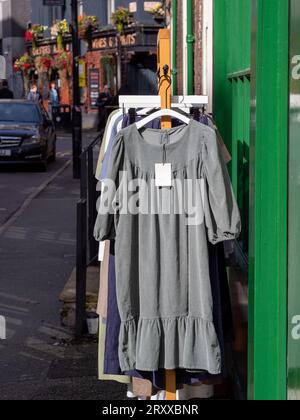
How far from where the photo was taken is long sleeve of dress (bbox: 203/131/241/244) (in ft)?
12.5

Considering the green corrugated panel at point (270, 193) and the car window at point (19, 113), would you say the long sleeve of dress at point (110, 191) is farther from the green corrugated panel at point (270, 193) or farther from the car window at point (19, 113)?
the car window at point (19, 113)

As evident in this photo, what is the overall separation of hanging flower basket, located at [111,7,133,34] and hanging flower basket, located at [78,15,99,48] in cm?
221

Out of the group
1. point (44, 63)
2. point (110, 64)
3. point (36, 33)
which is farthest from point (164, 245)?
point (36, 33)

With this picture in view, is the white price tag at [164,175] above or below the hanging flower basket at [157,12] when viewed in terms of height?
below

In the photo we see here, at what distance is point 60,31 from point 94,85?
3408 millimetres

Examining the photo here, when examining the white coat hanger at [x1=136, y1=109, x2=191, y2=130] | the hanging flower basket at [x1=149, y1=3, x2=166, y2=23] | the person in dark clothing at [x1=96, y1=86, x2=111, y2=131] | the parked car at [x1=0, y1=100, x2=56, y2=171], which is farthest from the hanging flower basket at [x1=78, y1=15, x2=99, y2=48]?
the white coat hanger at [x1=136, y1=109, x2=191, y2=130]

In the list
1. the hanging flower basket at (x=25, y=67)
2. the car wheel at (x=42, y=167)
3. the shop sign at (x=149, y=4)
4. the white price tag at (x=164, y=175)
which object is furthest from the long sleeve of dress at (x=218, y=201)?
the hanging flower basket at (x=25, y=67)

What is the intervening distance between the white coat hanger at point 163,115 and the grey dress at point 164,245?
0.07m

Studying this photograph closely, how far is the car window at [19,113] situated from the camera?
1977 centimetres

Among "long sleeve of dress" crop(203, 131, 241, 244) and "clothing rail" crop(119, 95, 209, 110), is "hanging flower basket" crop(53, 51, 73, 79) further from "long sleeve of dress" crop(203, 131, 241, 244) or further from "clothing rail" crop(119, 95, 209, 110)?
"long sleeve of dress" crop(203, 131, 241, 244)
